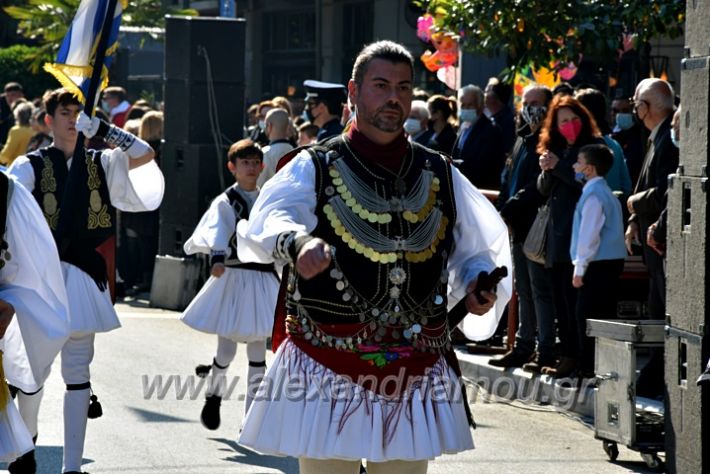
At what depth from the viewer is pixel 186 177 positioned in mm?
15742

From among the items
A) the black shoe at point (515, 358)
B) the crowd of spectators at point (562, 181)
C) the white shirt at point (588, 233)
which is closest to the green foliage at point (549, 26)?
the crowd of spectators at point (562, 181)

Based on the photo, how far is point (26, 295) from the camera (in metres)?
5.55

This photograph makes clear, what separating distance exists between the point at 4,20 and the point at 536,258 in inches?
1082

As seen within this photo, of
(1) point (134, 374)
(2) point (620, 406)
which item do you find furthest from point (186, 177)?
(2) point (620, 406)

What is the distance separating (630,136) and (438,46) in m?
2.91

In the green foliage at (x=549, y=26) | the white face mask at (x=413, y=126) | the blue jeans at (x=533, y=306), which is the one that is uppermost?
the green foliage at (x=549, y=26)

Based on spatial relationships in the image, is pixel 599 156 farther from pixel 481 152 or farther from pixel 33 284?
pixel 33 284

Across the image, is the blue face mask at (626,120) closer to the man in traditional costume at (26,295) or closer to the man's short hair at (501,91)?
the man's short hair at (501,91)

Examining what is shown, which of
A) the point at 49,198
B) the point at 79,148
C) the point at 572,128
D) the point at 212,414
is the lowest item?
the point at 212,414

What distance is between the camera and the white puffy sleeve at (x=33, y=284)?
5512 mm

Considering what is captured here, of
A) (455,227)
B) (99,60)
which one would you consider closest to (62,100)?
(99,60)

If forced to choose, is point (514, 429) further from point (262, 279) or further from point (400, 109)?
point (400, 109)

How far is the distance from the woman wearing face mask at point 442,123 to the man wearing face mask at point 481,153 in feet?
1.92

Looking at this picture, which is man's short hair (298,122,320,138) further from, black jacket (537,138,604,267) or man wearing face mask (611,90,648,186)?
black jacket (537,138,604,267)
